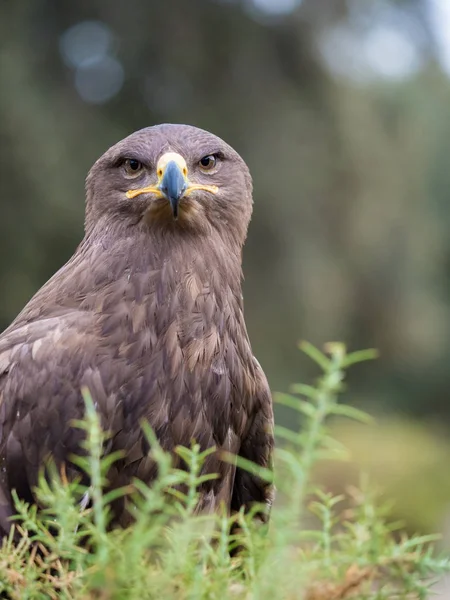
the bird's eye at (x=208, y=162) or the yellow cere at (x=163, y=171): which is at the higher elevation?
the bird's eye at (x=208, y=162)

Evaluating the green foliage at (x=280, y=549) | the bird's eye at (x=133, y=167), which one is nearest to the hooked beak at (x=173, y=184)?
the bird's eye at (x=133, y=167)

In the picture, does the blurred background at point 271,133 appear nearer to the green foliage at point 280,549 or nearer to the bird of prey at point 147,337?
the bird of prey at point 147,337

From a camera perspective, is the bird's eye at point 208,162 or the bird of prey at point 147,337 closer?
the bird of prey at point 147,337

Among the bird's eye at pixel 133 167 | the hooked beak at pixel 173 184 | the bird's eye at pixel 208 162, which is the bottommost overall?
the hooked beak at pixel 173 184

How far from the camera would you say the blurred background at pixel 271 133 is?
10.9 m

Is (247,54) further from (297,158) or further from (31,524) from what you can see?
(31,524)

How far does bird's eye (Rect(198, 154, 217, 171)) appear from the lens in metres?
3.26

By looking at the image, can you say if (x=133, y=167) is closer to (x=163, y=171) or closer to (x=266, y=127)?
(x=163, y=171)

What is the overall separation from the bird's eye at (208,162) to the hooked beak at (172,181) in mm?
192

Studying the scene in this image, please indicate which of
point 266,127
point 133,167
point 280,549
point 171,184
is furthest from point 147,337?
point 266,127

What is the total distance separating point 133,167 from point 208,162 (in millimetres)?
288

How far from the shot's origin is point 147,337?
2.89 metres

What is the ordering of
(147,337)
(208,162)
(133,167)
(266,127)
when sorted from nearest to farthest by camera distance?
1. (147,337)
2. (133,167)
3. (208,162)
4. (266,127)

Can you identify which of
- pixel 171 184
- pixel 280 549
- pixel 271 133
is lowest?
pixel 280 549
